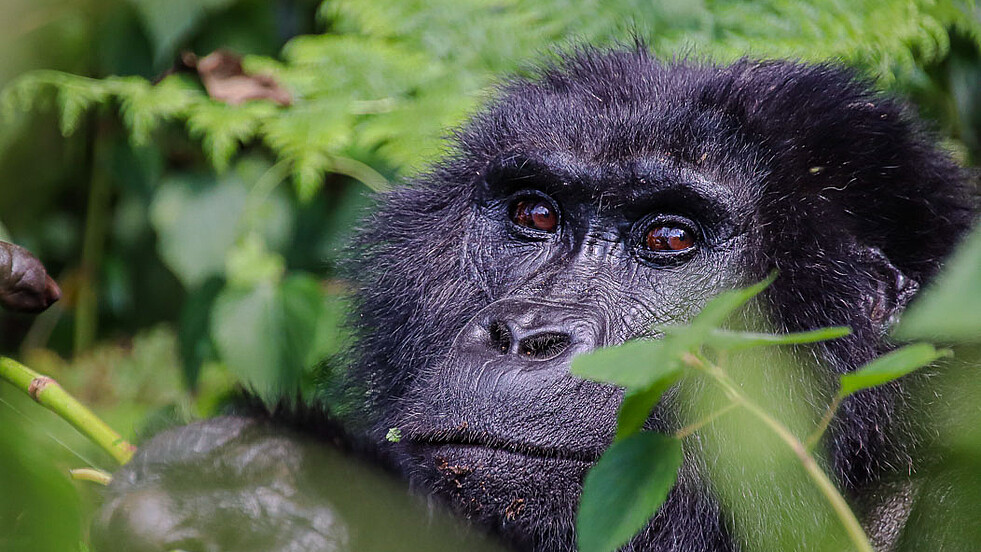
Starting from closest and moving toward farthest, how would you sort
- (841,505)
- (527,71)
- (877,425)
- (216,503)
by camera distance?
(841,505) → (216,503) → (877,425) → (527,71)

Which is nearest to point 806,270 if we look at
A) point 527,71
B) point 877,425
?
point 877,425

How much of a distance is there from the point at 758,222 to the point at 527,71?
120 cm

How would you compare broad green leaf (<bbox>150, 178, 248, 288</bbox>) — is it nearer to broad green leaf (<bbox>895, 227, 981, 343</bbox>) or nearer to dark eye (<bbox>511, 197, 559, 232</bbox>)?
dark eye (<bbox>511, 197, 559, 232</bbox>)

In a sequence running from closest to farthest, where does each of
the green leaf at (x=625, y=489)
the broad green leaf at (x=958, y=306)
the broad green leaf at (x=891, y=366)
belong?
1. the broad green leaf at (x=958, y=306)
2. the broad green leaf at (x=891, y=366)
3. the green leaf at (x=625, y=489)

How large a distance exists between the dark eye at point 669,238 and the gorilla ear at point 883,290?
Result: 1.39 ft

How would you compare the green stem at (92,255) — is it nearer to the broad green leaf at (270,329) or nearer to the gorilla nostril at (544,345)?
the broad green leaf at (270,329)

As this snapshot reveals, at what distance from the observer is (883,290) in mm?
2492

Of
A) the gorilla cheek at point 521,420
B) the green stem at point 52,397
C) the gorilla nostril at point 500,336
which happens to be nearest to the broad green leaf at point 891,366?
the gorilla cheek at point 521,420

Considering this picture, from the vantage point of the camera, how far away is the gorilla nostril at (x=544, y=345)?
2.16m

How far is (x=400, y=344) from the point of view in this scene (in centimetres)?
285

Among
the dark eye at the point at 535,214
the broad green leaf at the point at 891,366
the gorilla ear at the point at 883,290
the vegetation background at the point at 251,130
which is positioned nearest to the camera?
the broad green leaf at the point at 891,366

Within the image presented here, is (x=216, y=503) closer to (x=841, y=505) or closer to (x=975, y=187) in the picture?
(x=841, y=505)

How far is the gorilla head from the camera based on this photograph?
7.05 ft

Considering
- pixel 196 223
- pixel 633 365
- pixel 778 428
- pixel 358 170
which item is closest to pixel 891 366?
pixel 778 428
